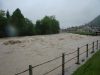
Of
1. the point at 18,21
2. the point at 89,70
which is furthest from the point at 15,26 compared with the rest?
the point at 89,70

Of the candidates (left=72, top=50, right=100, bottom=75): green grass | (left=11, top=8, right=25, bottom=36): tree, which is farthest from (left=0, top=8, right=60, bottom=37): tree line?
(left=72, top=50, right=100, bottom=75): green grass

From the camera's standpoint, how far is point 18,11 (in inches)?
2137

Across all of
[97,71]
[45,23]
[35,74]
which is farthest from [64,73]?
[45,23]

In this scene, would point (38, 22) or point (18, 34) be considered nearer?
point (18, 34)

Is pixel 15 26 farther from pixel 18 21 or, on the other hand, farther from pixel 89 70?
pixel 89 70

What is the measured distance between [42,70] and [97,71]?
4572mm

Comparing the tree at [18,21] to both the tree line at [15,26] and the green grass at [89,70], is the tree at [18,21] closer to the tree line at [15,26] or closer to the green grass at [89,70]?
the tree line at [15,26]

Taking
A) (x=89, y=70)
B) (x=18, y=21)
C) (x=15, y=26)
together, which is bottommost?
(x=89, y=70)

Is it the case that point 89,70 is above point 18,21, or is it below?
below

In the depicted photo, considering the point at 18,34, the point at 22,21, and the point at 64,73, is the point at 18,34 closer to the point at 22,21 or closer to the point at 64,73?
the point at 22,21

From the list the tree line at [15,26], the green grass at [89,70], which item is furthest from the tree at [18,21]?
the green grass at [89,70]

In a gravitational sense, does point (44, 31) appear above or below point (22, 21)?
below

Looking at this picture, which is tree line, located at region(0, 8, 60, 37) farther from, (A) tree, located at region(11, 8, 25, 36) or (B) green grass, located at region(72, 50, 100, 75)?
(B) green grass, located at region(72, 50, 100, 75)

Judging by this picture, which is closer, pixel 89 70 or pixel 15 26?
pixel 89 70
